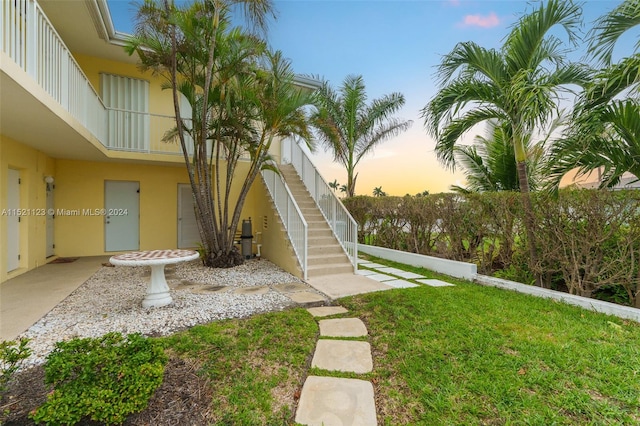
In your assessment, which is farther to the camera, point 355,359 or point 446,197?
point 446,197

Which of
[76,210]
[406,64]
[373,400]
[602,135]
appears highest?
[406,64]

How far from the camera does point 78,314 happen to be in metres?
4.35

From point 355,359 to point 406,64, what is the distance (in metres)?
9.10

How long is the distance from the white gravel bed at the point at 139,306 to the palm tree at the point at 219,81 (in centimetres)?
157

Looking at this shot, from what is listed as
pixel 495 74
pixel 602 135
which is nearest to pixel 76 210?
pixel 495 74

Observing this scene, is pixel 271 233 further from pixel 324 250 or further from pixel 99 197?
pixel 99 197

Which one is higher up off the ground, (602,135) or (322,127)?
(322,127)

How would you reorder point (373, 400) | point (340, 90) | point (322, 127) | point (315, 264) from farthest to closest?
point (340, 90)
point (322, 127)
point (315, 264)
point (373, 400)

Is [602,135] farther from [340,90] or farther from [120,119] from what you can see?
[120,119]

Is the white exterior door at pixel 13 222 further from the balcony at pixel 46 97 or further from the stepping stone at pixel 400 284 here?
the stepping stone at pixel 400 284

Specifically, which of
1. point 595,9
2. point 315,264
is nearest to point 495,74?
point 595,9

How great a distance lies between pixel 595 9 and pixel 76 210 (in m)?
13.2

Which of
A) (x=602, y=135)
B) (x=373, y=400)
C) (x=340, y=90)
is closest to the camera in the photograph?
(x=373, y=400)

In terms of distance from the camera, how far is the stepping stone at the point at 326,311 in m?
4.43
